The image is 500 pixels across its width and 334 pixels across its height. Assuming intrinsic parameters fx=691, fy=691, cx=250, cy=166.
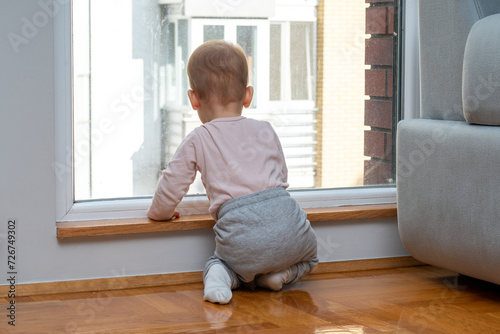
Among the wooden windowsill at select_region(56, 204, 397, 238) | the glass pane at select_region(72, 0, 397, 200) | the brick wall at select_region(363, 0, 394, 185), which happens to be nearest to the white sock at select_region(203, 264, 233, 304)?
the wooden windowsill at select_region(56, 204, 397, 238)

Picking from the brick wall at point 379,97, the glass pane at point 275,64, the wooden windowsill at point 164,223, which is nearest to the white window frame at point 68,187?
the wooden windowsill at point 164,223

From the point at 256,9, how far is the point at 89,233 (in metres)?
0.70

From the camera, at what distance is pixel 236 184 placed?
5.10 feet

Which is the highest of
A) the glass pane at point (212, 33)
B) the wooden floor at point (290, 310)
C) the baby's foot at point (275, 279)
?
the glass pane at point (212, 33)

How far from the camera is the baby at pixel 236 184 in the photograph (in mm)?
1503

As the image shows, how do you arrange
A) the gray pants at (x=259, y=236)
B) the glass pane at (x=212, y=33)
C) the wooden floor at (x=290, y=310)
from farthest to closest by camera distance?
the glass pane at (x=212, y=33)
the gray pants at (x=259, y=236)
the wooden floor at (x=290, y=310)

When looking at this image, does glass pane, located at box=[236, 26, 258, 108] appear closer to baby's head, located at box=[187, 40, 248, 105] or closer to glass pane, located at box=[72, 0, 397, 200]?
glass pane, located at box=[72, 0, 397, 200]

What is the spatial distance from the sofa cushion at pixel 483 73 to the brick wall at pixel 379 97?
1.59 feet

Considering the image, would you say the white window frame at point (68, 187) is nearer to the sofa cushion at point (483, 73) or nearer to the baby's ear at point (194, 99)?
the baby's ear at point (194, 99)

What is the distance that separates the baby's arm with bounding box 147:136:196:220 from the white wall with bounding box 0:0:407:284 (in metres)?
0.08

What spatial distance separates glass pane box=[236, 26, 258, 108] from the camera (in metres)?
1.75

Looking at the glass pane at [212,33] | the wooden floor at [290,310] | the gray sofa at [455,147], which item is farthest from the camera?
the glass pane at [212,33]

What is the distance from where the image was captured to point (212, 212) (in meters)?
1.58

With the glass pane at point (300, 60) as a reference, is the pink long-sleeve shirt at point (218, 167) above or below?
below
